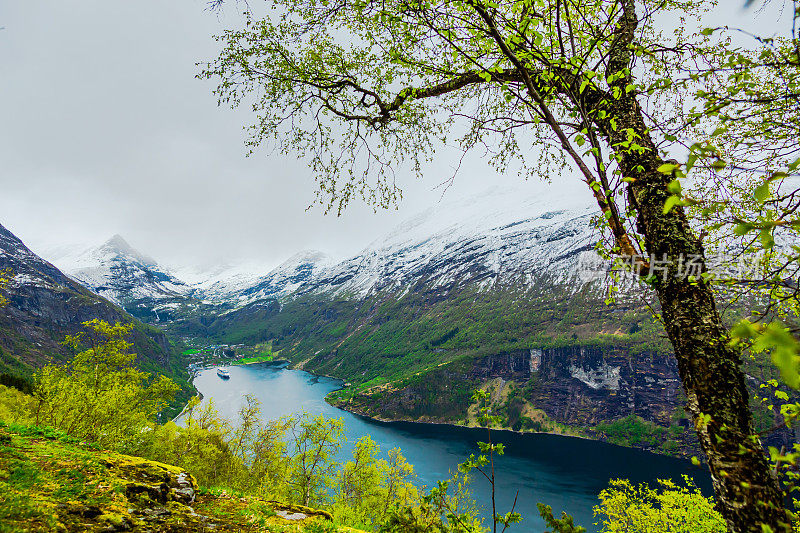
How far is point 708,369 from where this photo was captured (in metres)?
3.32

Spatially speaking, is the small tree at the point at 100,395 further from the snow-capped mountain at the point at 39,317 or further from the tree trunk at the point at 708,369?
the snow-capped mountain at the point at 39,317

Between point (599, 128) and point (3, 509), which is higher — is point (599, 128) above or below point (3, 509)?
above

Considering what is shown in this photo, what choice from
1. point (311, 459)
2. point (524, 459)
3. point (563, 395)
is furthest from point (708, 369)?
point (563, 395)

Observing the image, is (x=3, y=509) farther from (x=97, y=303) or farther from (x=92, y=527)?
(x=97, y=303)

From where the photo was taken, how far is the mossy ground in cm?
445

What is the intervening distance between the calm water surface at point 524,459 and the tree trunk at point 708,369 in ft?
179

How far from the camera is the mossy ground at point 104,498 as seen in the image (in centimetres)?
445

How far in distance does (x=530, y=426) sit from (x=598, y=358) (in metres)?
53.9

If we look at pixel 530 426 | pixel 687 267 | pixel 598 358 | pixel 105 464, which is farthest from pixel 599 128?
pixel 598 358

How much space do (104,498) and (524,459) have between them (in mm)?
114818

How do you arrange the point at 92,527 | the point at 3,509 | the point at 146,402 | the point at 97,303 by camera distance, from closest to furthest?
the point at 3,509, the point at 92,527, the point at 146,402, the point at 97,303

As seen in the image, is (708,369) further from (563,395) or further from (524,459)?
(563,395)

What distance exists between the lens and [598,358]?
169 meters

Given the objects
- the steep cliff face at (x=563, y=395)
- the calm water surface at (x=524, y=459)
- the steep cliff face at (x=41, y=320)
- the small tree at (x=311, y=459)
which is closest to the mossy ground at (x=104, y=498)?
the small tree at (x=311, y=459)
